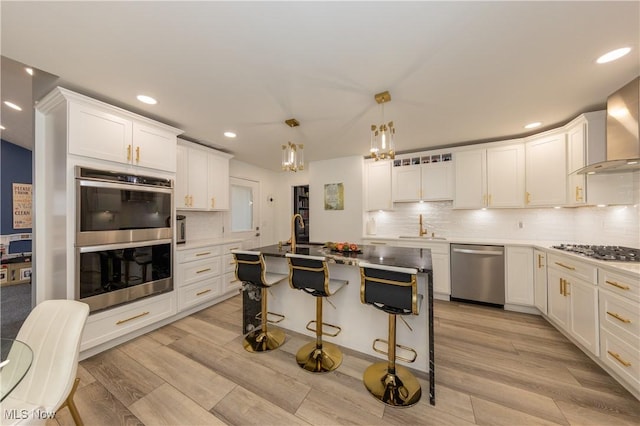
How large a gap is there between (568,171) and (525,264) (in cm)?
131

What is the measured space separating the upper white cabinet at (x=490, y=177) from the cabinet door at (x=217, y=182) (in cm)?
396

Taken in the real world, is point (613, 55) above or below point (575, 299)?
above

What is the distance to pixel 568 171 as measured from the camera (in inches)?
111

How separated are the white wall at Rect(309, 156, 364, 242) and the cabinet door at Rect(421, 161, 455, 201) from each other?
1135mm

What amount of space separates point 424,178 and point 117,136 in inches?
170

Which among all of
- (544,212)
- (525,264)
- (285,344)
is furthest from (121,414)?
(544,212)

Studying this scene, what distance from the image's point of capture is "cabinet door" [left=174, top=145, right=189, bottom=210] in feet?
10.6

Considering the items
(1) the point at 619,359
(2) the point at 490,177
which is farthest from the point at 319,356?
(2) the point at 490,177

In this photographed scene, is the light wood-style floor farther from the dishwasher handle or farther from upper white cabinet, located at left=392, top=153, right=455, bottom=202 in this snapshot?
upper white cabinet, located at left=392, top=153, right=455, bottom=202

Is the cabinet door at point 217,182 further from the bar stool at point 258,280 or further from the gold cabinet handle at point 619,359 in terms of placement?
the gold cabinet handle at point 619,359

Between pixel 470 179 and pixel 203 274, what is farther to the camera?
pixel 470 179

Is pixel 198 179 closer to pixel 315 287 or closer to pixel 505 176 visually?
pixel 315 287

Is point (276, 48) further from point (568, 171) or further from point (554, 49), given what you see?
point (568, 171)

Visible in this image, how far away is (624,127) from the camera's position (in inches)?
80.0
